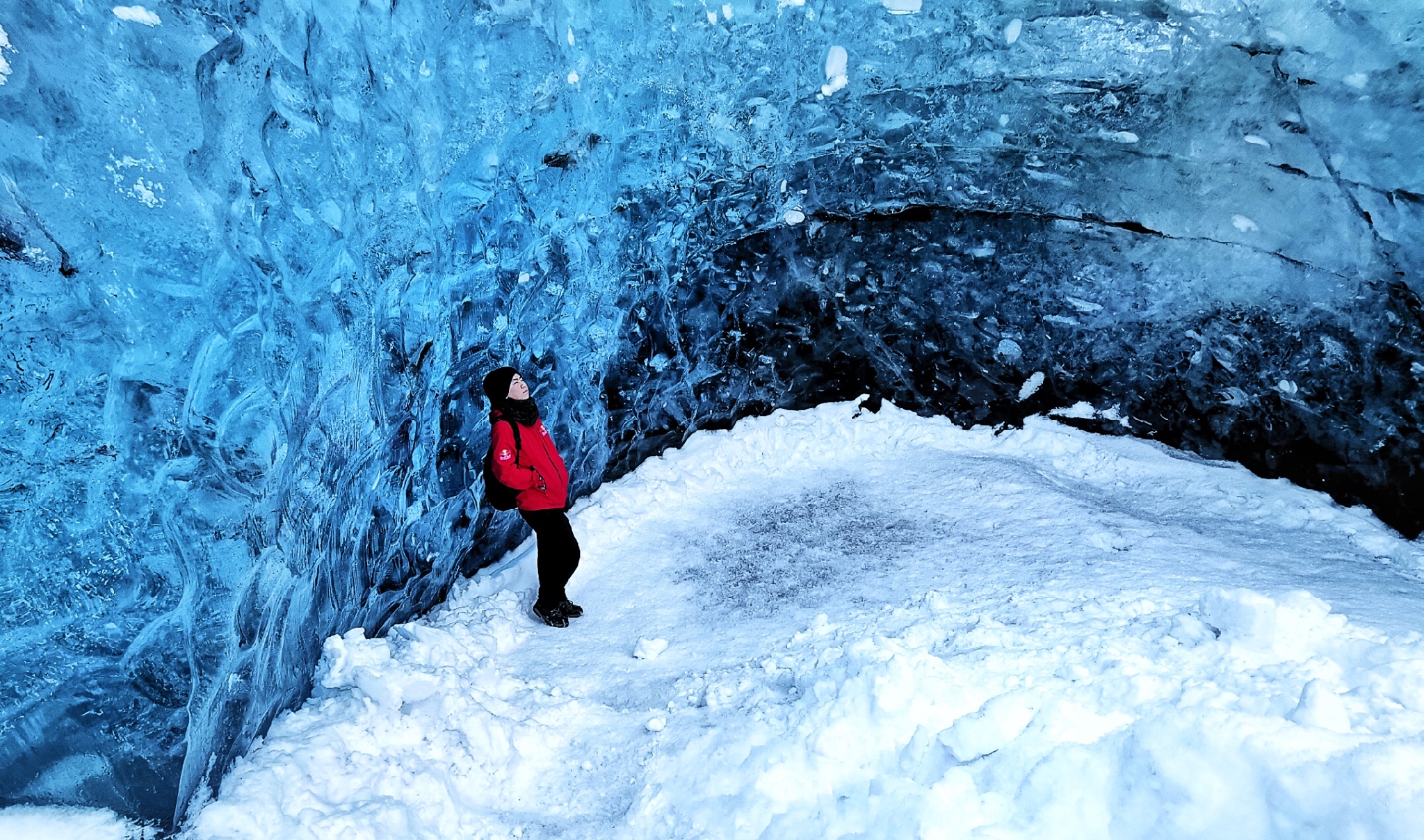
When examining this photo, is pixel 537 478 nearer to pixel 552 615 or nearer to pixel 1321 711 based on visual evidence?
pixel 552 615

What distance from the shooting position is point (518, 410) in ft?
13.2

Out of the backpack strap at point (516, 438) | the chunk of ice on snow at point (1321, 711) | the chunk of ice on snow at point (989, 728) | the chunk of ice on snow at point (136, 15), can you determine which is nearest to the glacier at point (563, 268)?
the chunk of ice on snow at point (136, 15)

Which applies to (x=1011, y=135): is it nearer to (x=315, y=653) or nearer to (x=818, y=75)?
(x=818, y=75)

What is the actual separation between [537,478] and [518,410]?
34 cm

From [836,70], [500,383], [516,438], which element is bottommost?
[516,438]

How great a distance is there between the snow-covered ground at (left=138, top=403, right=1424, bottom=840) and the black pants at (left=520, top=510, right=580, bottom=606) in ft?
0.75

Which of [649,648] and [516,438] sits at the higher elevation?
[516,438]

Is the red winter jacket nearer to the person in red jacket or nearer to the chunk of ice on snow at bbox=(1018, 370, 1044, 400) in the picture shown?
the person in red jacket

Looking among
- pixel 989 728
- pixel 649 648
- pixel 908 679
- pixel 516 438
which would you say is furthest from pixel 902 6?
pixel 989 728

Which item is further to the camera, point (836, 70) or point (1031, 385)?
point (1031, 385)

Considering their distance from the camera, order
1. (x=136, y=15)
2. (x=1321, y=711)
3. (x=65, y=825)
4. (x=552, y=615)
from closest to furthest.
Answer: (x=1321, y=711) → (x=65, y=825) → (x=136, y=15) → (x=552, y=615)

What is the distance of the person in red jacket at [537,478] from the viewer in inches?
158

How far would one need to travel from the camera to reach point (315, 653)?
3.71 m

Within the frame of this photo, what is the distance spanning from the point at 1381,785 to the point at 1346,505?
3.32 meters
